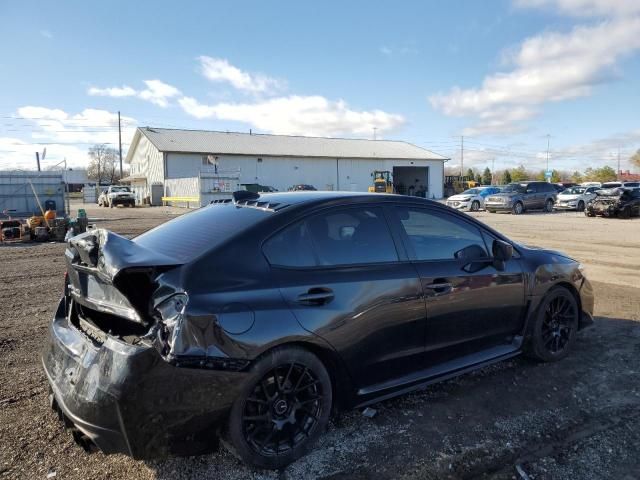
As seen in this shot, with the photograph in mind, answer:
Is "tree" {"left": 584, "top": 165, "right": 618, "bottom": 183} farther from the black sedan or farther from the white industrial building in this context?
the black sedan

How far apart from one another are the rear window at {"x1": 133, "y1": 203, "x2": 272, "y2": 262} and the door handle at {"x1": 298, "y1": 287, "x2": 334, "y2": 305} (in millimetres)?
580

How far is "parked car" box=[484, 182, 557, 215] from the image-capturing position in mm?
27125

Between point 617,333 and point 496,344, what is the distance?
7.10ft

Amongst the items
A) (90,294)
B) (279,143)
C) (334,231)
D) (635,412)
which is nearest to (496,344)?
(635,412)

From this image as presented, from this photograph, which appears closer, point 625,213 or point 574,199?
point 625,213

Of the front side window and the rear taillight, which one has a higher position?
the front side window

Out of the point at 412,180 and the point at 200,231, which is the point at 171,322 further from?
the point at 412,180

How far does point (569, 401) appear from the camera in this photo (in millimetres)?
3725

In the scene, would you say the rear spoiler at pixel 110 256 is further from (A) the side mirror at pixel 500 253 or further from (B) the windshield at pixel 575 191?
(B) the windshield at pixel 575 191

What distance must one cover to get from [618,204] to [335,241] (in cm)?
2478

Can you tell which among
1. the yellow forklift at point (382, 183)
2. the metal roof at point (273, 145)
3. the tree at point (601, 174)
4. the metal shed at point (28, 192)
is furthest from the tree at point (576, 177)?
the metal shed at point (28, 192)

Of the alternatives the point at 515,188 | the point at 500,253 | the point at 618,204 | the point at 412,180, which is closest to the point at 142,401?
the point at 500,253

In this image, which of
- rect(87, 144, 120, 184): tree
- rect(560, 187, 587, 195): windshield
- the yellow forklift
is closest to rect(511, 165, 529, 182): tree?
the yellow forklift

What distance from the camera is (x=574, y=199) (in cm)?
2872
